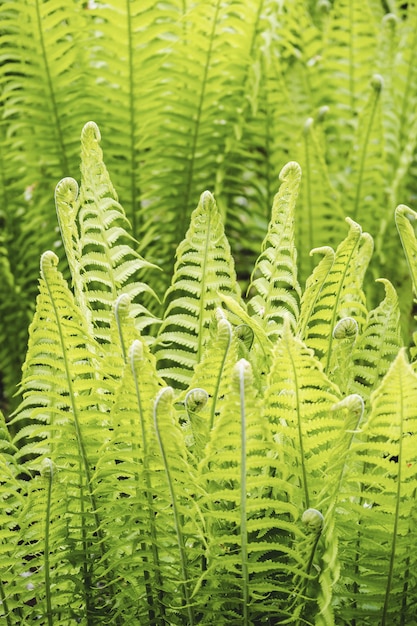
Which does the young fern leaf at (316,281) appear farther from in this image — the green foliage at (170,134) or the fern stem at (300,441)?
the green foliage at (170,134)

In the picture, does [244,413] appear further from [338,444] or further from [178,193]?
[178,193]

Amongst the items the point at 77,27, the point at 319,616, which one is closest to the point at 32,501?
the point at 319,616

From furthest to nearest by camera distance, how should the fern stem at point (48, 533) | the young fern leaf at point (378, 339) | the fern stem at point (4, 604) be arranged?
the young fern leaf at point (378, 339)
the fern stem at point (4, 604)
the fern stem at point (48, 533)

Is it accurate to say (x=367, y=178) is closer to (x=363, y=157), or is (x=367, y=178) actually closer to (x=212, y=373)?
(x=363, y=157)

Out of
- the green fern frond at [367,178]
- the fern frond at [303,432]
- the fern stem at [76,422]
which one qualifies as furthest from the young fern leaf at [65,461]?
the green fern frond at [367,178]

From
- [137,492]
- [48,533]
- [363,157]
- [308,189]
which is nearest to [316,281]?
[137,492]

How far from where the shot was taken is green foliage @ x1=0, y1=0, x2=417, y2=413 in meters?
1.75

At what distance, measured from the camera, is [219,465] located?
891 millimetres

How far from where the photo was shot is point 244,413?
2.40ft

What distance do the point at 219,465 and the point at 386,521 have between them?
0.20 m

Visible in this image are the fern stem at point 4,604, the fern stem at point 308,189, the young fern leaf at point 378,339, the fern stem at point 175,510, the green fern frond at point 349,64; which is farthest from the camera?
the green fern frond at point 349,64

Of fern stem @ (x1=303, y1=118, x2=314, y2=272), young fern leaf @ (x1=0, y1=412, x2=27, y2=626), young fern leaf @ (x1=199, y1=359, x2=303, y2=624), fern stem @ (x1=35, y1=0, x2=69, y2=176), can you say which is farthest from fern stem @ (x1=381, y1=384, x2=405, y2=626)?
fern stem @ (x1=35, y1=0, x2=69, y2=176)

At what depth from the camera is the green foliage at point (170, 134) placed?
1.75 metres

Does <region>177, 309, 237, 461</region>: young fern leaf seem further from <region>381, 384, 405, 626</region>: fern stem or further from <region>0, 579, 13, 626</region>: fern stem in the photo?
<region>0, 579, 13, 626</region>: fern stem
